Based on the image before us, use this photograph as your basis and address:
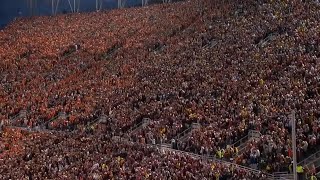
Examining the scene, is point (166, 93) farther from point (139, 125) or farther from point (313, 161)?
point (313, 161)

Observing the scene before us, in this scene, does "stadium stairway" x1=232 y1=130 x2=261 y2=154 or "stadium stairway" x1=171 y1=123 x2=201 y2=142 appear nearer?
"stadium stairway" x1=232 y1=130 x2=261 y2=154

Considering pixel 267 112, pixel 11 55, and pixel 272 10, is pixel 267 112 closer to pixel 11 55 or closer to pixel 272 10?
pixel 272 10

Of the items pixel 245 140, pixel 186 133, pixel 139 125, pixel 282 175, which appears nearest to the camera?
pixel 282 175

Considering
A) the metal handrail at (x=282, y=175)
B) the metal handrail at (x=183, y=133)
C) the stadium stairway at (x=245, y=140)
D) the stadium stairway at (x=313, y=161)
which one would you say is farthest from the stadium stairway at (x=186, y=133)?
the stadium stairway at (x=313, y=161)

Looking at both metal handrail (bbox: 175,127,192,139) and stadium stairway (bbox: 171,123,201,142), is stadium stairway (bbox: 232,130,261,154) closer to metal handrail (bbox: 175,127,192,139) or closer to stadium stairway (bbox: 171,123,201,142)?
stadium stairway (bbox: 171,123,201,142)

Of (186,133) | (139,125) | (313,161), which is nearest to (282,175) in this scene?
(313,161)

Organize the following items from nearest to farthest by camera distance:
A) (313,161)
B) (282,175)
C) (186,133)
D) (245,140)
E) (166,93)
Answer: (282,175) → (313,161) → (245,140) → (186,133) → (166,93)

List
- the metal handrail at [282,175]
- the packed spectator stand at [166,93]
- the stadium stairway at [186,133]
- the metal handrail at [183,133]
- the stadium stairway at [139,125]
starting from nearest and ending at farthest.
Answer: the metal handrail at [282,175] → the packed spectator stand at [166,93] → the stadium stairway at [186,133] → the metal handrail at [183,133] → the stadium stairway at [139,125]

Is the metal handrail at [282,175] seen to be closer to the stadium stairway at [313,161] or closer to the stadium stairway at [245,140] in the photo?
the stadium stairway at [313,161]

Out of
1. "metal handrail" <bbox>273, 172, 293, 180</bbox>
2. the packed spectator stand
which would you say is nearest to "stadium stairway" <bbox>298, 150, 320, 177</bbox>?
the packed spectator stand
